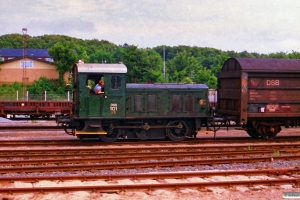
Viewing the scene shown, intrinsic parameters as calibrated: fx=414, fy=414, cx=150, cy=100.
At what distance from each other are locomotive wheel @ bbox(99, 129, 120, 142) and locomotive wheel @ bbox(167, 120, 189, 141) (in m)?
2.30

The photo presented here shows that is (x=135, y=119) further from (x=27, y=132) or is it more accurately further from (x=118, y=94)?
(x=27, y=132)

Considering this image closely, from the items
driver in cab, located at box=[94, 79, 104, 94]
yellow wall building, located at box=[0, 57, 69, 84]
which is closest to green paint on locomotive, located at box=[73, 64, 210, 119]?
driver in cab, located at box=[94, 79, 104, 94]

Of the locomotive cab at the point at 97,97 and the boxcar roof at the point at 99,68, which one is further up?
the boxcar roof at the point at 99,68

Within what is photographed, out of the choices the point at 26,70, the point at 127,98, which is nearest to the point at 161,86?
the point at 127,98

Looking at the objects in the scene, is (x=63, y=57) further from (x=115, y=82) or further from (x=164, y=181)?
(x=164, y=181)

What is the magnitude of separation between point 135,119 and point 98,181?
23.7 feet

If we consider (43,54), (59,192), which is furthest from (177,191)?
(43,54)

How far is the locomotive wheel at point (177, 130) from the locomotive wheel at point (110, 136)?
230 centimetres

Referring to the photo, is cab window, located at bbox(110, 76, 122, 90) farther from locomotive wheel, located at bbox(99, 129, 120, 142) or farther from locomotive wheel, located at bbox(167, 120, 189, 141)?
locomotive wheel, located at bbox(167, 120, 189, 141)

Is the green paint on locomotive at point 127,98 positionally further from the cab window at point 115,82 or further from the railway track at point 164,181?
the railway track at point 164,181

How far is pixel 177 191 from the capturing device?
10.1 metres

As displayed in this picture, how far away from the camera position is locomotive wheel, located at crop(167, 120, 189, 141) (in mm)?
18375

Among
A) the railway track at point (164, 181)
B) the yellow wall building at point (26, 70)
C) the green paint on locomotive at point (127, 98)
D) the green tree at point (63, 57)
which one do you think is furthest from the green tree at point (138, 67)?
the railway track at point (164, 181)

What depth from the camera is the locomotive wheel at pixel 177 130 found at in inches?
723
